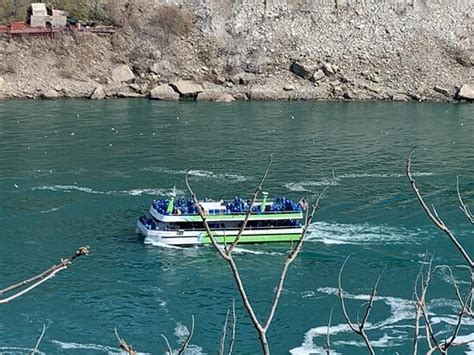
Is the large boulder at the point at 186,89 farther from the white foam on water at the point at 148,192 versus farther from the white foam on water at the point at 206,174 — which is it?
the white foam on water at the point at 148,192

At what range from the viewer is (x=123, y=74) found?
126 m

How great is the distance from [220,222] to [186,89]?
64.6 meters

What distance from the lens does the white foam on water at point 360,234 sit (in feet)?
188

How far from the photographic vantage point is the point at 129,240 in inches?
2280

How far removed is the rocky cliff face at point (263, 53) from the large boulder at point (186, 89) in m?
0.41

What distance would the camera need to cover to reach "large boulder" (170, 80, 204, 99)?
122 m

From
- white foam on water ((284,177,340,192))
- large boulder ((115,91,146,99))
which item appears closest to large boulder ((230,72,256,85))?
large boulder ((115,91,146,99))

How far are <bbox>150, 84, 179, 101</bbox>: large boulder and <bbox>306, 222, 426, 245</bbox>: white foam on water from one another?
208ft

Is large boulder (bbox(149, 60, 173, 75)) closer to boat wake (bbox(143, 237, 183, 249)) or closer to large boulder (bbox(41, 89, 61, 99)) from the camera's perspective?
large boulder (bbox(41, 89, 61, 99))

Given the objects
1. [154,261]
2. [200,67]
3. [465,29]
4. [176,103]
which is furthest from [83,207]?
[465,29]

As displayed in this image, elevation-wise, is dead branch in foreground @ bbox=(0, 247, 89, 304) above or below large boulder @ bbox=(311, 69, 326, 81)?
above

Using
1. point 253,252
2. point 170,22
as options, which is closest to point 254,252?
point 253,252

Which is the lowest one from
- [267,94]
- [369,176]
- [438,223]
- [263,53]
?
[267,94]

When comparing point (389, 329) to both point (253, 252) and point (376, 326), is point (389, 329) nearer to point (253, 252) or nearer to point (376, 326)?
point (376, 326)
